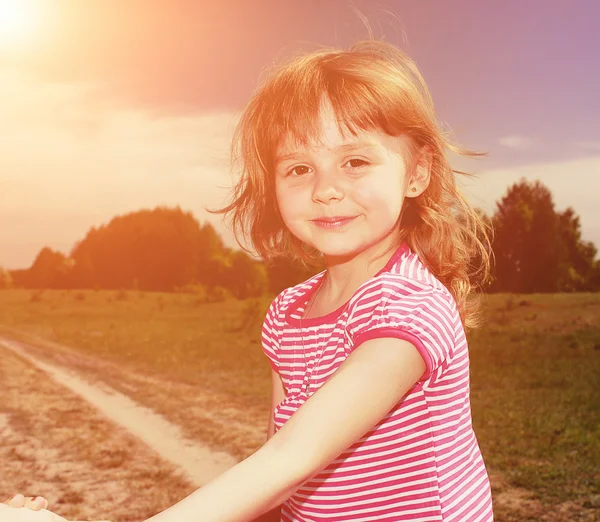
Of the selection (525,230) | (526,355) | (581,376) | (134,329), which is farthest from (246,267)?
(581,376)

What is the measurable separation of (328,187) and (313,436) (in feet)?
2.63

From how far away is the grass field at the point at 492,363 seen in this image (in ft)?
22.3

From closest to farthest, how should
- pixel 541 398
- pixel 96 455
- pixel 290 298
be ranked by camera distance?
pixel 290 298 → pixel 96 455 → pixel 541 398

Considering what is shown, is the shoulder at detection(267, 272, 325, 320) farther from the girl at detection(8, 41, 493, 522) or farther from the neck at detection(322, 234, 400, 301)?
the neck at detection(322, 234, 400, 301)

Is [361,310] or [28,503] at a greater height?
[361,310]

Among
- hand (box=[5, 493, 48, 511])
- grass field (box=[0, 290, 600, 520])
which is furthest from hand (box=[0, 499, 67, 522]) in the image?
grass field (box=[0, 290, 600, 520])

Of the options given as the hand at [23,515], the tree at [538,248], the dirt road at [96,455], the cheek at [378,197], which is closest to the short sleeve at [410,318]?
the cheek at [378,197]

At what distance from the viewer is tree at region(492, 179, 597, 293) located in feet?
91.1

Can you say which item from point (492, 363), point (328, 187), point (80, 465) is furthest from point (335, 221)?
point (492, 363)

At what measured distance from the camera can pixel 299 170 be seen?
221 cm

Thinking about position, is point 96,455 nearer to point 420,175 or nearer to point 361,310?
point 420,175

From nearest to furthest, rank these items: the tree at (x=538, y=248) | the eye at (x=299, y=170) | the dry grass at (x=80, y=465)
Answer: the eye at (x=299, y=170) < the dry grass at (x=80, y=465) < the tree at (x=538, y=248)

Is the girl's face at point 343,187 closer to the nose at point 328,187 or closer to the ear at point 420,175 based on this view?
the nose at point 328,187

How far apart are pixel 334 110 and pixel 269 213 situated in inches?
27.7
